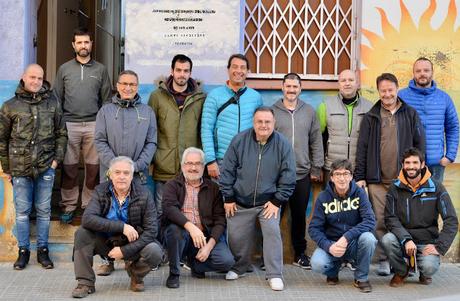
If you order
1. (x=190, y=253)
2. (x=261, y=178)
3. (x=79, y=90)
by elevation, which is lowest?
(x=190, y=253)

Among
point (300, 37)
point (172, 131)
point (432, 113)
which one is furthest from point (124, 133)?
point (432, 113)

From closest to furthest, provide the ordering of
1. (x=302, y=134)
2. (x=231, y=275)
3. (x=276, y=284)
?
(x=276, y=284)
(x=231, y=275)
(x=302, y=134)

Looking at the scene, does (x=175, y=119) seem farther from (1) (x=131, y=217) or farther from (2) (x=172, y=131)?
(1) (x=131, y=217)

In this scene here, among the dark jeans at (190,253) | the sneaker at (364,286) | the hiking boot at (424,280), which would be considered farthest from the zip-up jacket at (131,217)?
the hiking boot at (424,280)

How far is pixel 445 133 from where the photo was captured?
7.26 meters

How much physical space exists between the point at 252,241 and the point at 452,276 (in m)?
2.04

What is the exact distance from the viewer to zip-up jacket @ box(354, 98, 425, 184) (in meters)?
6.87

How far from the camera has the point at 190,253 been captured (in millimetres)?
6562

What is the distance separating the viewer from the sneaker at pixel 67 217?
730cm

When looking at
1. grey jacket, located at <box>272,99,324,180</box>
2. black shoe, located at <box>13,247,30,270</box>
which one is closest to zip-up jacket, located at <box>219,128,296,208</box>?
grey jacket, located at <box>272,99,324,180</box>

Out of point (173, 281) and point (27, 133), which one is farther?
point (27, 133)

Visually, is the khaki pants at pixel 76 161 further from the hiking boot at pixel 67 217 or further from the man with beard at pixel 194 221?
the man with beard at pixel 194 221

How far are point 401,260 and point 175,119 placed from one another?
2.59 m

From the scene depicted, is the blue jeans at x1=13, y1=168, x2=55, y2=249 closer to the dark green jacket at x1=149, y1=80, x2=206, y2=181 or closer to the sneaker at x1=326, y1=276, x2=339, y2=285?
the dark green jacket at x1=149, y1=80, x2=206, y2=181
